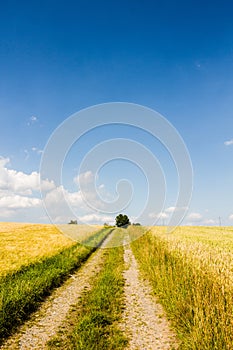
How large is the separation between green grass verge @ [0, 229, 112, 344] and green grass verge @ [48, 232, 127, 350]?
4.50 feet

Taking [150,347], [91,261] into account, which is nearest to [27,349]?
[150,347]

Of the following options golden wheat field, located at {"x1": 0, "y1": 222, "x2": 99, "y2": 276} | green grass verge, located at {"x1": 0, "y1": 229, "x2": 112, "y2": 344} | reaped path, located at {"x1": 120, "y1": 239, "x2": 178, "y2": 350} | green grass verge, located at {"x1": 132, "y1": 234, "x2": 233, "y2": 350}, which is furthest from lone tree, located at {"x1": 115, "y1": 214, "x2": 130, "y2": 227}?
green grass verge, located at {"x1": 132, "y1": 234, "x2": 233, "y2": 350}

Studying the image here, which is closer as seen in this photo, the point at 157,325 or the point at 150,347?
the point at 150,347

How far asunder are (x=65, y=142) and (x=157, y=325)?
26229mm

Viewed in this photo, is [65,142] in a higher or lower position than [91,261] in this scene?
higher

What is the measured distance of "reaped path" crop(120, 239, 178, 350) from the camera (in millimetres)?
6228

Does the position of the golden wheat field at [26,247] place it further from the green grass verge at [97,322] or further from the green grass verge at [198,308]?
the green grass verge at [198,308]

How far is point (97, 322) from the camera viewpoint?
705 centimetres

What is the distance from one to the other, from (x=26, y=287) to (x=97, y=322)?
10.5 ft

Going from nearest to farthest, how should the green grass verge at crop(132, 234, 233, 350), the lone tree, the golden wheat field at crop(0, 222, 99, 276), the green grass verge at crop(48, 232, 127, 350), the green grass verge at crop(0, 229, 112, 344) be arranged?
the green grass verge at crop(132, 234, 233, 350), the green grass verge at crop(48, 232, 127, 350), the green grass verge at crop(0, 229, 112, 344), the golden wheat field at crop(0, 222, 99, 276), the lone tree

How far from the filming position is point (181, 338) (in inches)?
244

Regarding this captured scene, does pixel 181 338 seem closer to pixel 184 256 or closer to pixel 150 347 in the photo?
pixel 150 347

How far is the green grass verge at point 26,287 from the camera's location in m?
7.18

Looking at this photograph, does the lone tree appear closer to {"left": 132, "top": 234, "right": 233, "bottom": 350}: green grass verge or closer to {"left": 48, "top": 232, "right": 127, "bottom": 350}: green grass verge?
{"left": 48, "top": 232, "right": 127, "bottom": 350}: green grass verge
